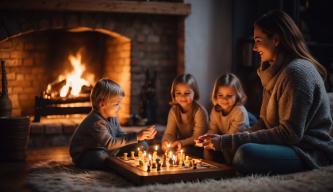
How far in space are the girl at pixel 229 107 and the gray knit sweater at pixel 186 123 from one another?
15cm

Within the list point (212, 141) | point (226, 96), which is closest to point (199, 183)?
Answer: point (212, 141)

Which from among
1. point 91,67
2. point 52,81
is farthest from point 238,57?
point 52,81

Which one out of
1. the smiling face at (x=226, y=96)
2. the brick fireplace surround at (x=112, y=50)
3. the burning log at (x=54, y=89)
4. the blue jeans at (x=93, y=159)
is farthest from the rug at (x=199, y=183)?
the burning log at (x=54, y=89)

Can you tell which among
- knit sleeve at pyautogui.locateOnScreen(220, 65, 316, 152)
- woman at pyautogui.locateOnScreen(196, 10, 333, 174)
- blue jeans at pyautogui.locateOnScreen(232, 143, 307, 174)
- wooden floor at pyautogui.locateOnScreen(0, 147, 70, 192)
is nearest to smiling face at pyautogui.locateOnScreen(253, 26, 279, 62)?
woman at pyautogui.locateOnScreen(196, 10, 333, 174)

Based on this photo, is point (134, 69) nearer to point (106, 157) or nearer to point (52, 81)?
point (52, 81)

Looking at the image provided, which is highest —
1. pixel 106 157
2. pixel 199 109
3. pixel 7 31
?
pixel 7 31

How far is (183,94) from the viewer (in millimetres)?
3324

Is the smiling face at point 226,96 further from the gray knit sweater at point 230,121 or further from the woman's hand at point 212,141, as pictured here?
the woman's hand at point 212,141

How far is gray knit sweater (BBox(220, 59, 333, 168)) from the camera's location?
2.37 m

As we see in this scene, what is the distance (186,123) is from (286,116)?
1136 millimetres

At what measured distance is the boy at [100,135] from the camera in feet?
9.55

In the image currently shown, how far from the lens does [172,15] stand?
4512 mm

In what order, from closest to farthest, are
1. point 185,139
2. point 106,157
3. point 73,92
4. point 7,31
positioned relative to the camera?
1. point 106,157
2. point 185,139
3. point 7,31
4. point 73,92

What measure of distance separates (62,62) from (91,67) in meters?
0.28
